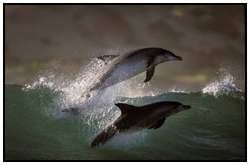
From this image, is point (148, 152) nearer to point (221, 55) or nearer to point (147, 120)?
point (147, 120)

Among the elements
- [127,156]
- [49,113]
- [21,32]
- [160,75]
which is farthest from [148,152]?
[21,32]

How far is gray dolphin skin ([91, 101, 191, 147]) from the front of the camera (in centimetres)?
379

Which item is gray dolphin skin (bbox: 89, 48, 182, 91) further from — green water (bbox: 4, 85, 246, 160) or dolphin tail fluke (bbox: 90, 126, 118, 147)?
dolphin tail fluke (bbox: 90, 126, 118, 147)

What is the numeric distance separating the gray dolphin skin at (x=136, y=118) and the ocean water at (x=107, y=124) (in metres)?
0.07

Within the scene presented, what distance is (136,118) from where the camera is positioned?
149 inches

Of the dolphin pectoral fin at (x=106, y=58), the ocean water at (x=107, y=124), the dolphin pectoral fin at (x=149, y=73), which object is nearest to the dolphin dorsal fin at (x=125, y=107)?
the ocean water at (x=107, y=124)

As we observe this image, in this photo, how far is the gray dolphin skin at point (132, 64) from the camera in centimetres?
379

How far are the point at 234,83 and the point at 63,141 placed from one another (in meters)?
1.92

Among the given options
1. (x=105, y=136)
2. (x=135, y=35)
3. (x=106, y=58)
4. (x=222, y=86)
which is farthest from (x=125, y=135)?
(x=222, y=86)

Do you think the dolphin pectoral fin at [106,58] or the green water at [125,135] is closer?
the green water at [125,135]

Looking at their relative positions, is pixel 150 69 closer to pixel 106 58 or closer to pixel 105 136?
pixel 106 58

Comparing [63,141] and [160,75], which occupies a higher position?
[160,75]

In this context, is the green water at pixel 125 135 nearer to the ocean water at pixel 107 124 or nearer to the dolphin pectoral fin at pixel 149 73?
the ocean water at pixel 107 124

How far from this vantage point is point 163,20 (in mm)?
3891
